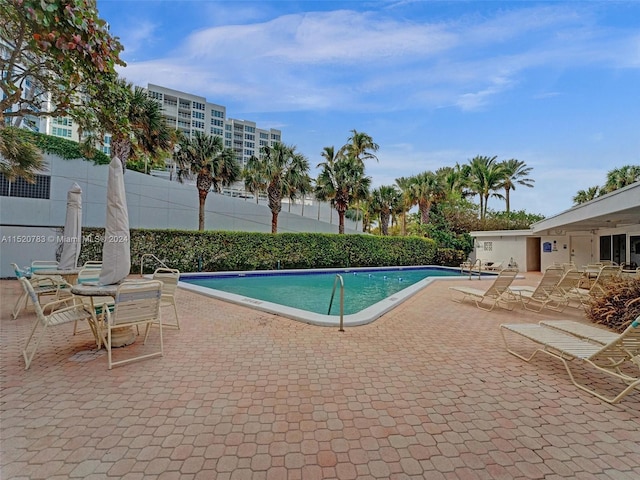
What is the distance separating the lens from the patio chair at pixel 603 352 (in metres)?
3.06

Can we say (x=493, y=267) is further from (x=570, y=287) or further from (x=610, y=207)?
(x=570, y=287)

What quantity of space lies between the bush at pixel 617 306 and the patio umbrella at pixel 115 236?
8522 millimetres

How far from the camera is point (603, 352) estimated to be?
10.5 feet

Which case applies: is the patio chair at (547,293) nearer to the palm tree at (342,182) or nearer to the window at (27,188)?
the palm tree at (342,182)

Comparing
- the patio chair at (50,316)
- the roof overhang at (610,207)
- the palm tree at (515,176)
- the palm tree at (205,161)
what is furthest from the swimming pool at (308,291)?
the palm tree at (515,176)

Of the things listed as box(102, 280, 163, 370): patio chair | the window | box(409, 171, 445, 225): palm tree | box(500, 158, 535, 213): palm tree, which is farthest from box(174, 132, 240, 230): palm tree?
box(500, 158, 535, 213): palm tree

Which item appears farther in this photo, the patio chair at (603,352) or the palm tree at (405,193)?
the palm tree at (405,193)

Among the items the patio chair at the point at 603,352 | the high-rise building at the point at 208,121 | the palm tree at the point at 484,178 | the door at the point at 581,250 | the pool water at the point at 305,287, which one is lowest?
the pool water at the point at 305,287

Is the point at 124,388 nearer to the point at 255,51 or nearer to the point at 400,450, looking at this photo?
the point at 400,450

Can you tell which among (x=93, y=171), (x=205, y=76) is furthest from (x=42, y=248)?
(x=205, y=76)

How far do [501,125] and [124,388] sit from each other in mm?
19281

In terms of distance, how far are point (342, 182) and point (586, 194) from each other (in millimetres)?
28865

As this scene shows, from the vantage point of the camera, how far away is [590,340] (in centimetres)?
384

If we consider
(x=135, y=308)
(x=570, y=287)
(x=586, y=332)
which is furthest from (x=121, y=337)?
(x=570, y=287)
